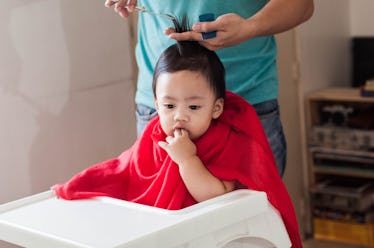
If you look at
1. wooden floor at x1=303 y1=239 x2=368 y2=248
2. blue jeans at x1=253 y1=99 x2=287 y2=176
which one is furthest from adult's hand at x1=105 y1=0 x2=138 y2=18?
wooden floor at x1=303 y1=239 x2=368 y2=248

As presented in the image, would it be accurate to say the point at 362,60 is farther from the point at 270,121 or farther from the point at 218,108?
the point at 218,108

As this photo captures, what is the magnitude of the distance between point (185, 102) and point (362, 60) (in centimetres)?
236

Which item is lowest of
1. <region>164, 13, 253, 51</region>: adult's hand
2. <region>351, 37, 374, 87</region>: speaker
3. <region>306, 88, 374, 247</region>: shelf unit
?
<region>306, 88, 374, 247</region>: shelf unit

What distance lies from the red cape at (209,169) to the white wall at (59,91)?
623mm

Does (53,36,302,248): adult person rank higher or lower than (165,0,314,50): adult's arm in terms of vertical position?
lower

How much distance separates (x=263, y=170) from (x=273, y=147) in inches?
11.0

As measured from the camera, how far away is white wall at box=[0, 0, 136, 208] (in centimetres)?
218

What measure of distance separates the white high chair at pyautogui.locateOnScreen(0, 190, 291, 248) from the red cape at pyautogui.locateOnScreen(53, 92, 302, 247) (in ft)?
0.21

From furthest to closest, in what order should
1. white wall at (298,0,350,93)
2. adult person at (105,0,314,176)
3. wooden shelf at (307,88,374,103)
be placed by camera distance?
white wall at (298,0,350,93) → wooden shelf at (307,88,374,103) → adult person at (105,0,314,176)

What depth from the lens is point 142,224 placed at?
53.4 inches

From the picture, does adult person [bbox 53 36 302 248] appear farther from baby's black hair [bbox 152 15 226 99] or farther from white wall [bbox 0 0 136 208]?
white wall [bbox 0 0 136 208]

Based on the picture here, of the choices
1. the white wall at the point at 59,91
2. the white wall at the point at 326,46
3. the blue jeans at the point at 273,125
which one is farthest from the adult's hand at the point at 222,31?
the white wall at the point at 326,46

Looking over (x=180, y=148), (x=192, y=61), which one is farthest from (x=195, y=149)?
(x=192, y=61)

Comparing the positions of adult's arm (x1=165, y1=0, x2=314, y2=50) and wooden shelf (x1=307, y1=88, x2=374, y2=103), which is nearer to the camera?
adult's arm (x1=165, y1=0, x2=314, y2=50)
